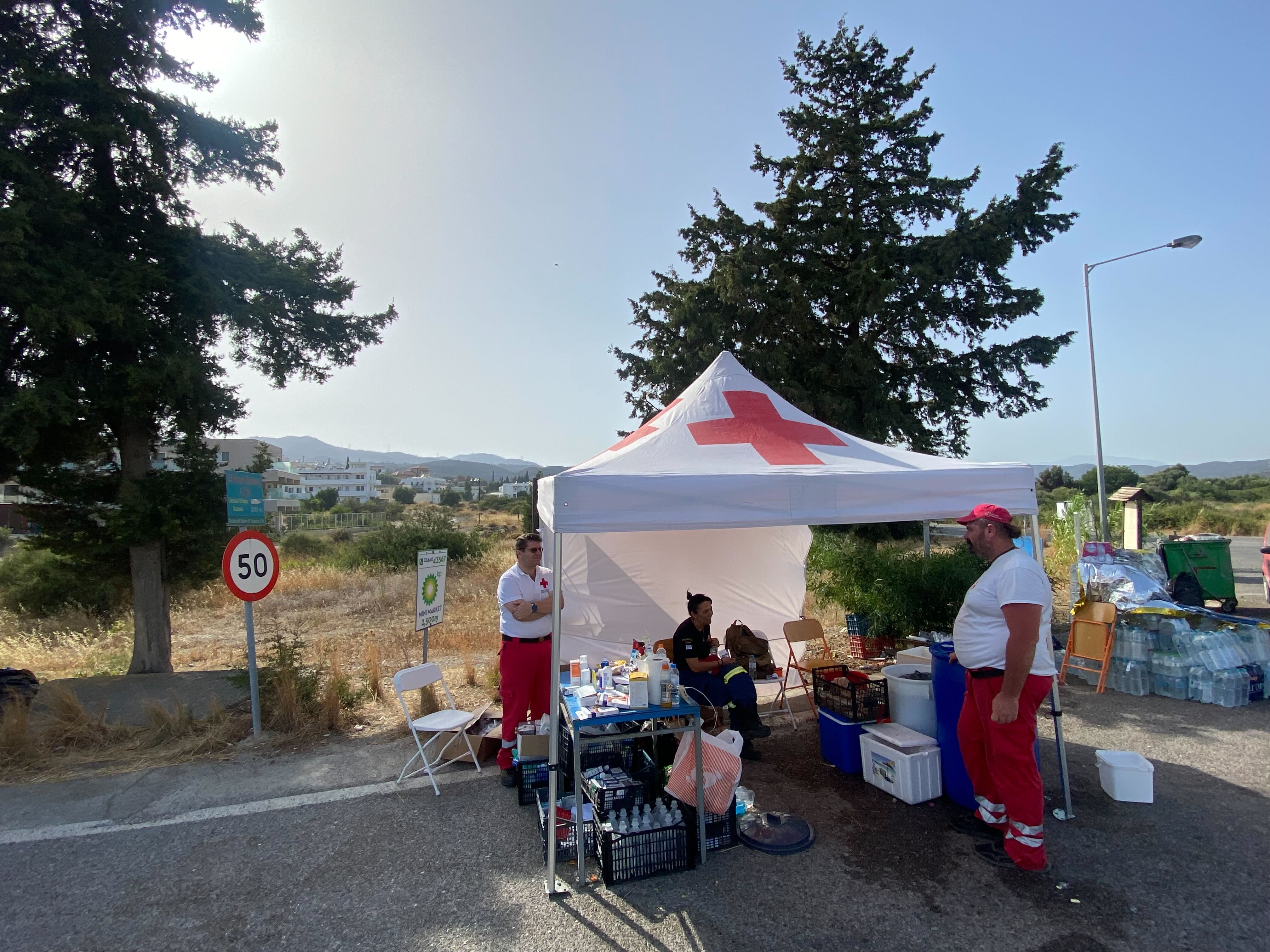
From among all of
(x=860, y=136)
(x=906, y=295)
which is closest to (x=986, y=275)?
(x=906, y=295)

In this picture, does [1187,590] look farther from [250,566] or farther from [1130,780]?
[250,566]

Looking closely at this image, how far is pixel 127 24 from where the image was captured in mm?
6738

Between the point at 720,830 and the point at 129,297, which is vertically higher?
the point at 129,297

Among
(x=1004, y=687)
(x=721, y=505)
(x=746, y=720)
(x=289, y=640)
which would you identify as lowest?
(x=289, y=640)

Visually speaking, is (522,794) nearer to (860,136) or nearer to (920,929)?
(920,929)

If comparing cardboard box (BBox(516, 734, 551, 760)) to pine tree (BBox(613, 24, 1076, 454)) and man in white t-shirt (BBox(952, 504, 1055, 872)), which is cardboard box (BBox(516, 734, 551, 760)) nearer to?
man in white t-shirt (BBox(952, 504, 1055, 872))

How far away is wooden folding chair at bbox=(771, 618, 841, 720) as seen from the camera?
6.03 m

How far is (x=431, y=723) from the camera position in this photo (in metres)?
4.53

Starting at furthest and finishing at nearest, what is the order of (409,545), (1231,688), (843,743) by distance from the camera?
(409,545), (1231,688), (843,743)

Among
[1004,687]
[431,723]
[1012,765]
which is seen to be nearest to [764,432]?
[1004,687]

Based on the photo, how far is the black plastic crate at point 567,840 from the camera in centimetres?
353

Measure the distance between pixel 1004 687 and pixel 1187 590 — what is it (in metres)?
7.94

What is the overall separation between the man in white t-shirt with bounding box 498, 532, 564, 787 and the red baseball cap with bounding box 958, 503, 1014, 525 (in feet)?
8.93

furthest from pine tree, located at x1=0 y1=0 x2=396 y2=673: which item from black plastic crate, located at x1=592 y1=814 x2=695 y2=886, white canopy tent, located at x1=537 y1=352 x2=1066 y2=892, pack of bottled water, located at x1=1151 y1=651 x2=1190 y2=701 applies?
pack of bottled water, located at x1=1151 y1=651 x2=1190 y2=701
